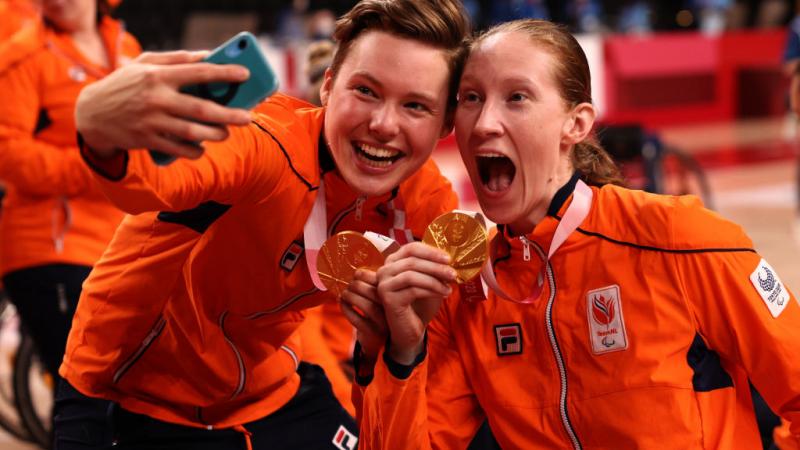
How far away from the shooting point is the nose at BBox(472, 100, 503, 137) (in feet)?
7.79

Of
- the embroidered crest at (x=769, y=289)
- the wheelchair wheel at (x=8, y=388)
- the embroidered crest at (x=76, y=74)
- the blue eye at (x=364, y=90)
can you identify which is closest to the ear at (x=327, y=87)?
the blue eye at (x=364, y=90)

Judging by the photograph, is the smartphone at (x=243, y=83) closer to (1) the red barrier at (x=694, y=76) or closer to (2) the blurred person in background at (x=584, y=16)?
(1) the red barrier at (x=694, y=76)

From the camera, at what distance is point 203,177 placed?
191cm

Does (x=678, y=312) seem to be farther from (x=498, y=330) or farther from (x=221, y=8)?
(x=221, y=8)

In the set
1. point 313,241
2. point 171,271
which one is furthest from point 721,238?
point 171,271

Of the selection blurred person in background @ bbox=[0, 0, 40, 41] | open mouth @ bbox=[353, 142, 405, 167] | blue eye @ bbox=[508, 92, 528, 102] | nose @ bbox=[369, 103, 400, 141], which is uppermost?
blue eye @ bbox=[508, 92, 528, 102]

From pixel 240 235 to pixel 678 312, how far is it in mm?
979

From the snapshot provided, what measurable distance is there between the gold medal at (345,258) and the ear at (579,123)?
61 centimetres

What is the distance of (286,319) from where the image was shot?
282 centimetres

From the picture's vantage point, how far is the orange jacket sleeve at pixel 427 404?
2287 mm

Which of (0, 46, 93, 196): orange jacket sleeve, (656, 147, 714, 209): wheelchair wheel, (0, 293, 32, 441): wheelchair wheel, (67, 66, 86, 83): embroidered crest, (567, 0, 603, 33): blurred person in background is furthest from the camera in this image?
(567, 0, 603, 33): blurred person in background

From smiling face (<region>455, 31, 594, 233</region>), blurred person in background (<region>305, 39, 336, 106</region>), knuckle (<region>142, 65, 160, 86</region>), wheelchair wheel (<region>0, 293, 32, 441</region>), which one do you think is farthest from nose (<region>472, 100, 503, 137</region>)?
wheelchair wheel (<region>0, 293, 32, 441</region>)

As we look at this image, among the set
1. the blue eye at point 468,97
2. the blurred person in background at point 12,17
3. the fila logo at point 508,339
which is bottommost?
the blurred person in background at point 12,17

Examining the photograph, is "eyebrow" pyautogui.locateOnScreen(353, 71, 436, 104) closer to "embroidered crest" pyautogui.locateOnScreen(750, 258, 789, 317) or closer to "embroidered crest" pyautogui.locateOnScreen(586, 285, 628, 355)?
"embroidered crest" pyautogui.locateOnScreen(586, 285, 628, 355)
